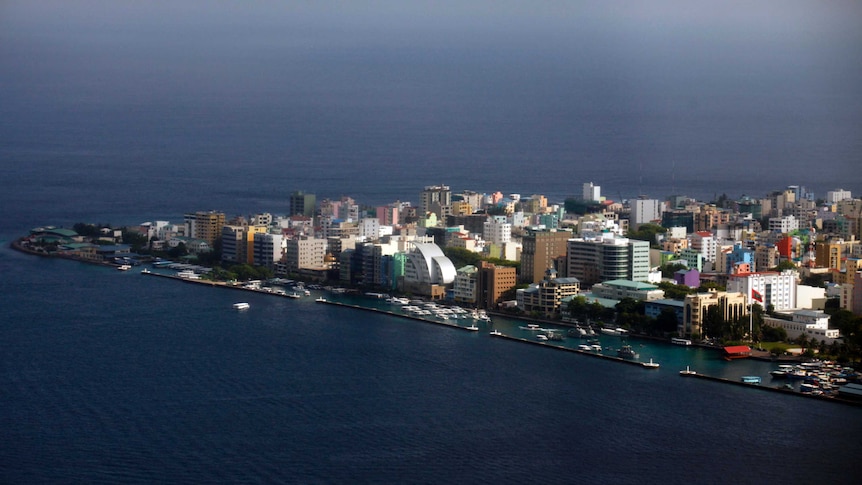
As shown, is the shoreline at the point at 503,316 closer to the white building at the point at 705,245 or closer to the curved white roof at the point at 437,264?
the curved white roof at the point at 437,264

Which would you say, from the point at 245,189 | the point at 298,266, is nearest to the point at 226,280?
the point at 298,266

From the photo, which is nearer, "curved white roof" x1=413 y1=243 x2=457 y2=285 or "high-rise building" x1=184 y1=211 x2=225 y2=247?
"curved white roof" x1=413 y1=243 x2=457 y2=285

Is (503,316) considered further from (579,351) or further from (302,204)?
(302,204)

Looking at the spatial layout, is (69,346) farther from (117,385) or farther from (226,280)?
(226,280)

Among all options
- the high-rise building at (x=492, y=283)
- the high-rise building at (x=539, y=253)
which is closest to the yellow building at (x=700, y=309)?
the high-rise building at (x=492, y=283)

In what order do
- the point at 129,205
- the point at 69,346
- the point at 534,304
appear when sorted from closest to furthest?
the point at 69,346 → the point at 534,304 → the point at 129,205

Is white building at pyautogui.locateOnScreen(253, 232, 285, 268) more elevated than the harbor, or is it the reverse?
white building at pyautogui.locateOnScreen(253, 232, 285, 268)

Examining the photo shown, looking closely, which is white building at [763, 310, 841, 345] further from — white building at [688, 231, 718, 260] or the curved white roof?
white building at [688, 231, 718, 260]

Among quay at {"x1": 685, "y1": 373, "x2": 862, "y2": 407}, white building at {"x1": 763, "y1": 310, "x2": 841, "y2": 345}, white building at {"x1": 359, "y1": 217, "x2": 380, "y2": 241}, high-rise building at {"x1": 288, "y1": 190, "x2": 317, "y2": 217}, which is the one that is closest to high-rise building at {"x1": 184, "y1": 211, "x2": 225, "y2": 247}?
white building at {"x1": 359, "y1": 217, "x2": 380, "y2": 241}
